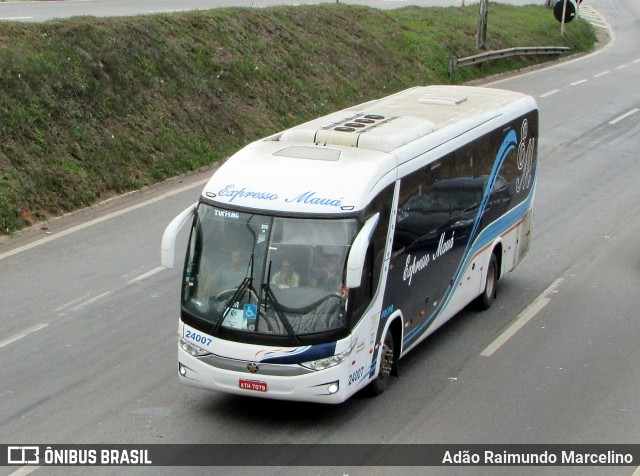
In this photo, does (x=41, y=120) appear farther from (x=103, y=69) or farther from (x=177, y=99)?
(x=177, y=99)

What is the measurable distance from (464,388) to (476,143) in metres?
3.61

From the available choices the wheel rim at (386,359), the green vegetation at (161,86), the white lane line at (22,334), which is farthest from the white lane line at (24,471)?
the green vegetation at (161,86)

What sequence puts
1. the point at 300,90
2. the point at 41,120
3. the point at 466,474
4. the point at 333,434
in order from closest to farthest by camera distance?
the point at 466,474 < the point at 333,434 < the point at 41,120 < the point at 300,90

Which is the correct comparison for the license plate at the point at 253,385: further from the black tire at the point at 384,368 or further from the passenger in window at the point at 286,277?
the black tire at the point at 384,368

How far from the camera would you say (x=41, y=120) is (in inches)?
840

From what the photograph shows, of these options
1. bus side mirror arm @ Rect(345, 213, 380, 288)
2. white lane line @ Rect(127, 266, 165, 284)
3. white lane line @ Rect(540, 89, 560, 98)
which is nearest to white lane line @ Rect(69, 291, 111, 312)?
white lane line @ Rect(127, 266, 165, 284)

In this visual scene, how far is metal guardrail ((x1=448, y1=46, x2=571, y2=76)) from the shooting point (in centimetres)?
3672

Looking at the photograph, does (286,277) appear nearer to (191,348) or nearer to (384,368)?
(191,348)

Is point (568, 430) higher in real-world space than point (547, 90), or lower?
higher

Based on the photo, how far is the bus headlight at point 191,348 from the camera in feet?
37.3

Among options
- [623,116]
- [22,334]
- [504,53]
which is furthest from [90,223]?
[504,53]

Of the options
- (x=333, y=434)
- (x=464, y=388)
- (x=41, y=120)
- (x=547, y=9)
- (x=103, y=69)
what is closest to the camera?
(x=333, y=434)

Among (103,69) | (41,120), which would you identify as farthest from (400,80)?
(41,120)

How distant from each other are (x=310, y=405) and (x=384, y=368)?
A: 94 centimetres
